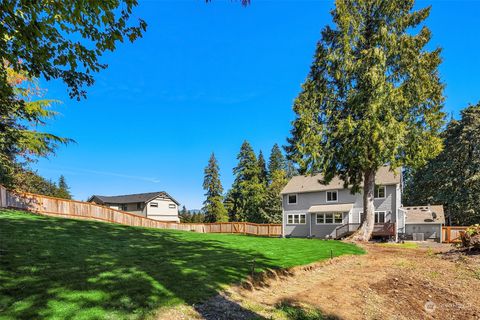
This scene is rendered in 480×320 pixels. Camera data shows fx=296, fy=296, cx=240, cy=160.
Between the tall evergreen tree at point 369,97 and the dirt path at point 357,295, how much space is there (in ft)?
29.9

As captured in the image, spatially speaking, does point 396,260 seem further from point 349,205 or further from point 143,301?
point 349,205

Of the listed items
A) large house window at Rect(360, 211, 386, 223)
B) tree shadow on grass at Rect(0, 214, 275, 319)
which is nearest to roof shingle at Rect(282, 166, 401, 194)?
large house window at Rect(360, 211, 386, 223)

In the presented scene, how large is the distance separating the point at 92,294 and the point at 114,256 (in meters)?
2.99

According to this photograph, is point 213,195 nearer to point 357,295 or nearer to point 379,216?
point 379,216

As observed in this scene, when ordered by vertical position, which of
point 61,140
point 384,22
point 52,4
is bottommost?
point 61,140

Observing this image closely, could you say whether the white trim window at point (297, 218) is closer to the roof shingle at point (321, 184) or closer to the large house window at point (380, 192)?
the roof shingle at point (321, 184)

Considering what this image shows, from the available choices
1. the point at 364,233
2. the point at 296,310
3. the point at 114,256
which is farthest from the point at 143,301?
the point at 364,233

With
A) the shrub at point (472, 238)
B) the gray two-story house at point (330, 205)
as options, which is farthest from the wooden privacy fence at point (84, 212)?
the shrub at point (472, 238)

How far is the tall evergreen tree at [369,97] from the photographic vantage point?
58.1 feet

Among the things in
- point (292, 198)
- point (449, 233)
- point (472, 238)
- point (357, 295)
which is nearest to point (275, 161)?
point (292, 198)

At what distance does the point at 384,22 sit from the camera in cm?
1875

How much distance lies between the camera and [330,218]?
29219mm

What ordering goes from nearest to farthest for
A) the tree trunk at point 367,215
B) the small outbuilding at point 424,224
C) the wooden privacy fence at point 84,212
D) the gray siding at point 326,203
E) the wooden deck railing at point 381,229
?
the wooden privacy fence at point 84,212 → the tree trunk at point 367,215 → the wooden deck railing at point 381,229 → the small outbuilding at point 424,224 → the gray siding at point 326,203

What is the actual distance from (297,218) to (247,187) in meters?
16.2
